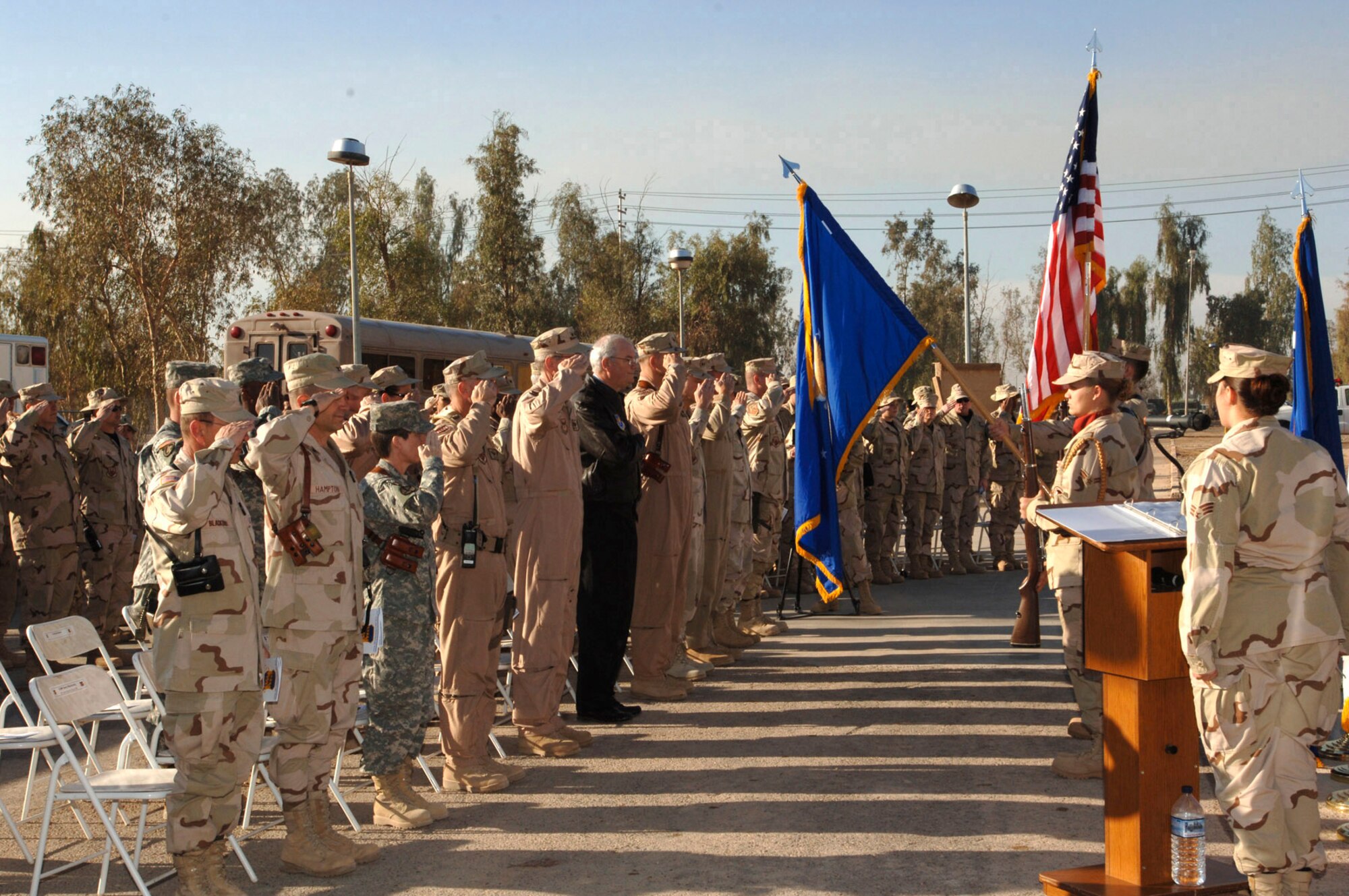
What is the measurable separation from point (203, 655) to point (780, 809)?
9.17ft

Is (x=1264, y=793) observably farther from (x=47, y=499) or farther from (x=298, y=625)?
(x=47, y=499)

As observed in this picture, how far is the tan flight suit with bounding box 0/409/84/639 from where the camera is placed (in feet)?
31.9

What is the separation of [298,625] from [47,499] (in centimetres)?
597

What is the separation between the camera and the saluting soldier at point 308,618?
16.3ft

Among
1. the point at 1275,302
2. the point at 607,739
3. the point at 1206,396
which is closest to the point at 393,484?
the point at 607,739

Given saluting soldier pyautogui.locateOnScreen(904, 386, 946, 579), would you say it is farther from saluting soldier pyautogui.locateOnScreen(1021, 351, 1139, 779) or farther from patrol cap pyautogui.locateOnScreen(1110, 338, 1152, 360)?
saluting soldier pyautogui.locateOnScreen(1021, 351, 1139, 779)

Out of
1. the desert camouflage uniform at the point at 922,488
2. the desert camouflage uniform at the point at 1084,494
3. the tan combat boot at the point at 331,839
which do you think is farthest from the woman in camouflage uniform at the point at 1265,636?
the desert camouflage uniform at the point at 922,488

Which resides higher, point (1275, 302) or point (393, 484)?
point (1275, 302)

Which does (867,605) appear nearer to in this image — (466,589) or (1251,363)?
(466,589)

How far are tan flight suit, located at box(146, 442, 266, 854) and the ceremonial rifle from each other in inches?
174

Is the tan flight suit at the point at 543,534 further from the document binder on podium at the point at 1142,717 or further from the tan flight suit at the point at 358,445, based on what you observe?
the document binder on podium at the point at 1142,717

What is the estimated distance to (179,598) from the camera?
4.68 m

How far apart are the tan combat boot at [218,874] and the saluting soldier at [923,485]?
11.0m

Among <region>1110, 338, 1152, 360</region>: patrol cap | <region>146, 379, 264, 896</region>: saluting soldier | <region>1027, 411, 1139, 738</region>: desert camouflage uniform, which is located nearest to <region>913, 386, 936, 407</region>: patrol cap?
<region>1110, 338, 1152, 360</region>: patrol cap
